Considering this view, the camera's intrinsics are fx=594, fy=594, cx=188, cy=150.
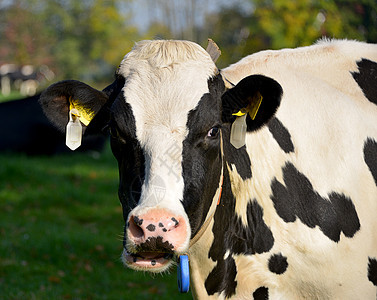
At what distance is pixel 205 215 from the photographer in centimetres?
298

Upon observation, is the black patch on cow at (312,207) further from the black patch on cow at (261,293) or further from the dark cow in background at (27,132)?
the dark cow in background at (27,132)

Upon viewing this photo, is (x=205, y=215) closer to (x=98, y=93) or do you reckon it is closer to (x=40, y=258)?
(x=98, y=93)

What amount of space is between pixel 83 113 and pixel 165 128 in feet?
2.33

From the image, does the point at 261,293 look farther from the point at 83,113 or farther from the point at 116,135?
the point at 83,113

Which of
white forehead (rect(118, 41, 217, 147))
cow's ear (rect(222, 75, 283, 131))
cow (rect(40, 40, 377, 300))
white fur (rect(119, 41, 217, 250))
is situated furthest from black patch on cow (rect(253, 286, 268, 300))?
white forehead (rect(118, 41, 217, 147))

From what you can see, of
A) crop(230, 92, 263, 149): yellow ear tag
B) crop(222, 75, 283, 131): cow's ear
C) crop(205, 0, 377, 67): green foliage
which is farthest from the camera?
crop(205, 0, 377, 67): green foliage

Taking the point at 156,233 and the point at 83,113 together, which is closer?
the point at 156,233

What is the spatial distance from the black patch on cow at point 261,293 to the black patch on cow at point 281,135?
752mm

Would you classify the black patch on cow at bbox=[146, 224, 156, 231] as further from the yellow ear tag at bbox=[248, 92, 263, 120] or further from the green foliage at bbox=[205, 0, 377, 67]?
the green foliage at bbox=[205, 0, 377, 67]

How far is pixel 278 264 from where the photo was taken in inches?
123

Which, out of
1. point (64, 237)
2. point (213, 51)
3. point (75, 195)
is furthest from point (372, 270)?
point (75, 195)

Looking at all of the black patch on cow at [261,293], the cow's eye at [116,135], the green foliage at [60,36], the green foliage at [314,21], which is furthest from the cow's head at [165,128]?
the green foliage at [60,36]

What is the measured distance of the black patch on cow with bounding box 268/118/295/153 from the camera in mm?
A: 3264

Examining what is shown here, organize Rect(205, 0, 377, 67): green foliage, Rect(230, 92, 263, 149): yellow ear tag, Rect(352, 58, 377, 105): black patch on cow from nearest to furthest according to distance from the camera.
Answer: Rect(230, 92, 263, 149): yellow ear tag
Rect(352, 58, 377, 105): black patch on cow
Rect(205, 0, 377, 67): green foliage
